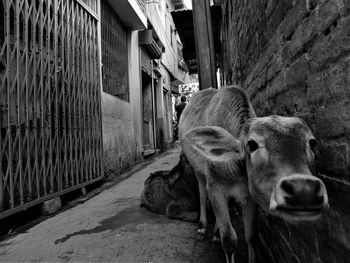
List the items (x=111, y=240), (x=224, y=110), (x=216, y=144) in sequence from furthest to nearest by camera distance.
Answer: (x=111, y=240), (x=224, y=110), (x=216, y=144)

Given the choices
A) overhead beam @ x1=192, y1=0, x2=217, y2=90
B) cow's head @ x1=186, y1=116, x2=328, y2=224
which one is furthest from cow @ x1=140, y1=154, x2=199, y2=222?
overhead beam @ x1=192, y1=0, x2=217, y2=90

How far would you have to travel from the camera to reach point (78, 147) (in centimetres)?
475

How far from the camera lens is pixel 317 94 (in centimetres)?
149

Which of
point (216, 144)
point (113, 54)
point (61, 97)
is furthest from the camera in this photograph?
point (113, 54)

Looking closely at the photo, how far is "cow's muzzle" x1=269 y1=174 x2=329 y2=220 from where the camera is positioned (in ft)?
3.59

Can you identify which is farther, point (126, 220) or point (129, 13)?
point (129, 13)

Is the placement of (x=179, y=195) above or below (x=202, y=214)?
above

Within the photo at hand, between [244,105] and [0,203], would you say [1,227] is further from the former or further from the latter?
[244,105]

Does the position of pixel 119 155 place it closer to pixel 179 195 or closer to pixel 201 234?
pixel 179 195

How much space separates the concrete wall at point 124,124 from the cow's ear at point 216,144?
14.0 ft

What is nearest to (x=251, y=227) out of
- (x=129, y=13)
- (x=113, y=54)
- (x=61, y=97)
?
(x=61, y=97)

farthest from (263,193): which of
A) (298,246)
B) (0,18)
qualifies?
(0,18)

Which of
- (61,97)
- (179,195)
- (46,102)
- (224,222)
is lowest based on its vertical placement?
(179,195)

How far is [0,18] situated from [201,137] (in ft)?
10.5
